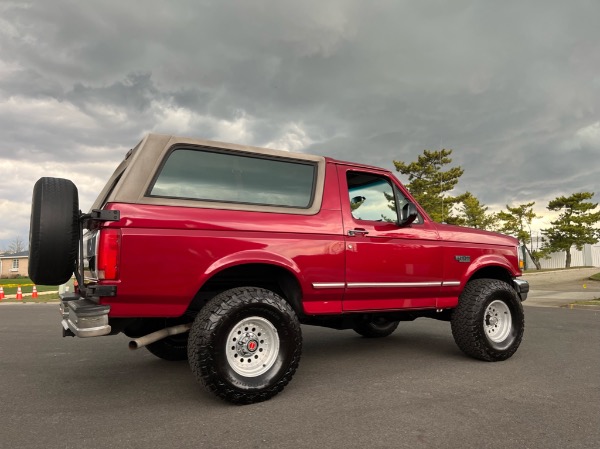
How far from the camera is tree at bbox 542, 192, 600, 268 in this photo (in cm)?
3566

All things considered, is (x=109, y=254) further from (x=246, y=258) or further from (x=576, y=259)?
(x=576, y=259)

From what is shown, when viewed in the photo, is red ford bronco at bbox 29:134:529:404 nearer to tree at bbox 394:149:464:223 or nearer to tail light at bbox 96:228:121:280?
tail light at bbox 96:228:121:280

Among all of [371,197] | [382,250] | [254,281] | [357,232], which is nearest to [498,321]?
[382,250]

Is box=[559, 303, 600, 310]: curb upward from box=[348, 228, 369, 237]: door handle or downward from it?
downward

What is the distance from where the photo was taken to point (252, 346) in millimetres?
3498

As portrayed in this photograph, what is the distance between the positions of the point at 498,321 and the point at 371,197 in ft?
6.98

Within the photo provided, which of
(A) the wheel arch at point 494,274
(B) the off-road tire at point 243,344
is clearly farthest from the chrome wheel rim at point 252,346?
(A) the wheel arch at point 494,274

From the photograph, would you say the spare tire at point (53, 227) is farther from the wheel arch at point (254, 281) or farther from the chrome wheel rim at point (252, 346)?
the chrome wheel rim at point (252, 346)

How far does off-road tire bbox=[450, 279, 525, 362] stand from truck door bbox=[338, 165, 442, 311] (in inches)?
16.9

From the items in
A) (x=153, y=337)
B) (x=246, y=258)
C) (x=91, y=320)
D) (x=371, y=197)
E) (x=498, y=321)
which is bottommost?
(x=498, y=321)

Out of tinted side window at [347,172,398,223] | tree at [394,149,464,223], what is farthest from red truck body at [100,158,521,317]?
tree at [394,149,464,223]

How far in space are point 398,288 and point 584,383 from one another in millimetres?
1836

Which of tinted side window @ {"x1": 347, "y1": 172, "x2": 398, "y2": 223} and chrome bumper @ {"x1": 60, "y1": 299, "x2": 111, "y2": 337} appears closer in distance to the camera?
chrome bumper @ {"x1": 60, "y1": 299, "x2": 111, "y2": 337}

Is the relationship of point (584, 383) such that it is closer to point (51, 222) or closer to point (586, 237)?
point (51, 222)
